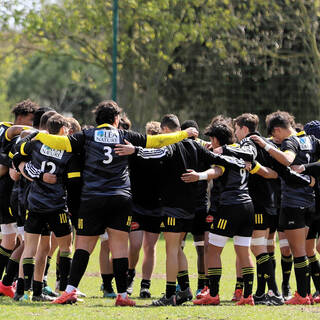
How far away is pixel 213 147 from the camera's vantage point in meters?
9.34

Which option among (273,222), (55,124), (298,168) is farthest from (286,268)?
(55,124)

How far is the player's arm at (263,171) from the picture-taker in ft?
29.8

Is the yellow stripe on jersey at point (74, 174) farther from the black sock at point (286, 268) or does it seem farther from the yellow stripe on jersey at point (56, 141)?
the black sock at point (286, 268)

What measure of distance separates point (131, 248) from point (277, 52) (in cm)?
1614

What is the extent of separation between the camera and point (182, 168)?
8914mm

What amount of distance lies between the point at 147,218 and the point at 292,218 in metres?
2.01

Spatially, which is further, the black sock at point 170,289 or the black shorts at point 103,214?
the black sock at point 170,289

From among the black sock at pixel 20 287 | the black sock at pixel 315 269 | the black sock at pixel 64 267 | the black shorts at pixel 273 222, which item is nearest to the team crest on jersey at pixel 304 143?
the black shorts at pixel 273 222

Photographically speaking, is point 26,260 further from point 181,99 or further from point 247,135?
point 181,99

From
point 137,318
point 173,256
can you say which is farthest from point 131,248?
point 137,318

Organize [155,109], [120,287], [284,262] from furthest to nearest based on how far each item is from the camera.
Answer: [155,109], [284,262], [120,287]

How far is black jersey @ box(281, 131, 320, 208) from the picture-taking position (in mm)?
9262

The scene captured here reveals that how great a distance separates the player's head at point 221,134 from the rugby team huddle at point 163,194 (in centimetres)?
1

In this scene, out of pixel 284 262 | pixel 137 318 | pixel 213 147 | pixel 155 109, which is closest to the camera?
pixel 137 318
